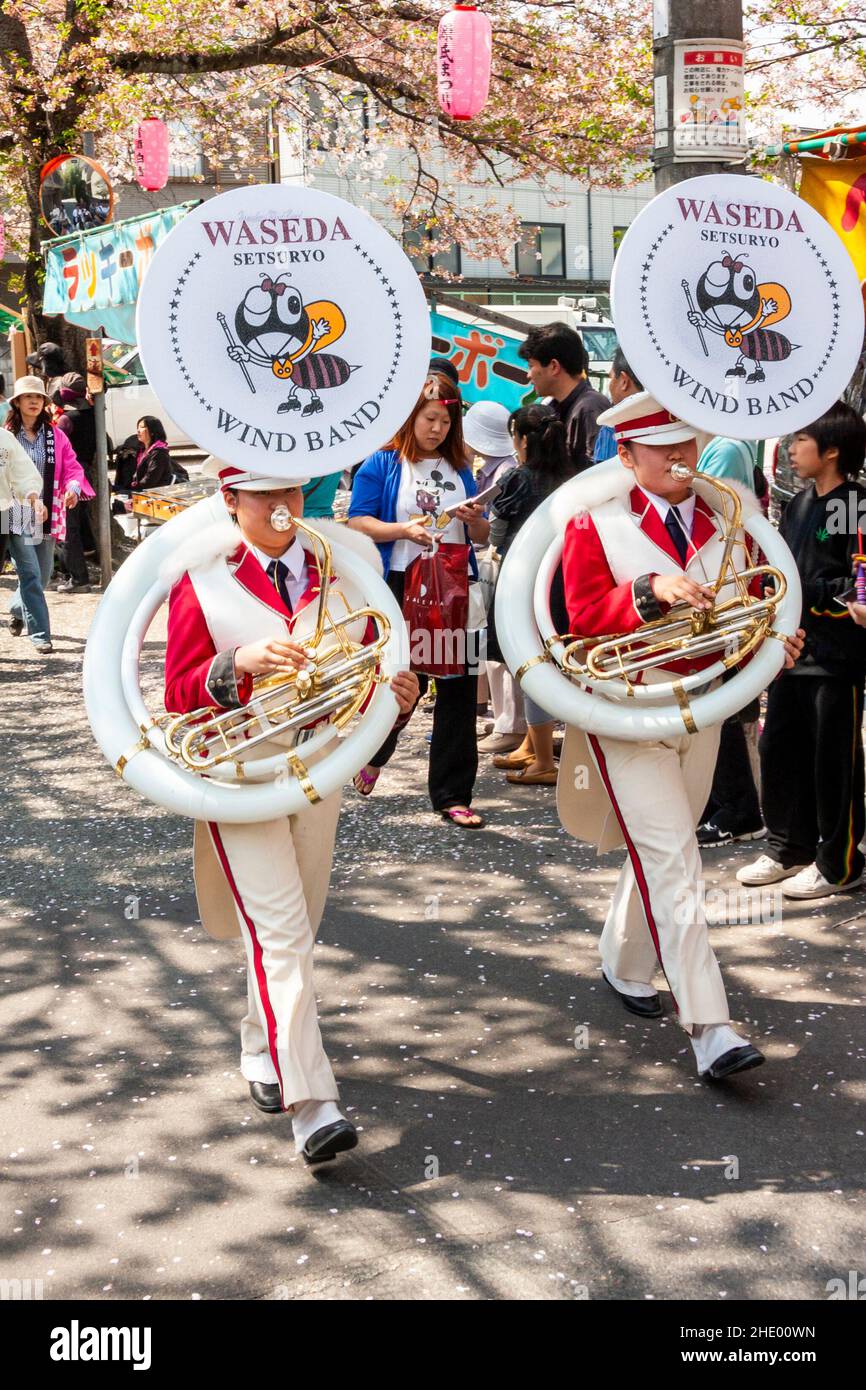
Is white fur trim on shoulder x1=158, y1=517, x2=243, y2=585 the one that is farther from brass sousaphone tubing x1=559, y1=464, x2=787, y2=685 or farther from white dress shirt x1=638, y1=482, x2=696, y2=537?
white dress shirt x1=638, y1=482, x2=696, y2=537

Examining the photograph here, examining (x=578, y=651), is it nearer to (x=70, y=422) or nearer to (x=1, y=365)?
(x=70, y=422)

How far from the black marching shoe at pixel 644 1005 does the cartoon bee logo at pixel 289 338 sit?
204 cm

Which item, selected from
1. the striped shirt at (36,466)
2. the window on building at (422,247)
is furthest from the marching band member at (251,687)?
the window on building at (422,247)

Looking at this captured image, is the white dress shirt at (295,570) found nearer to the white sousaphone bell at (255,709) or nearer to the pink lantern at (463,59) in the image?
the white sousaphone bell at (255,709)

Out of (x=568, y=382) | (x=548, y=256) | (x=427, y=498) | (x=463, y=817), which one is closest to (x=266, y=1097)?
(x=463, y=817)

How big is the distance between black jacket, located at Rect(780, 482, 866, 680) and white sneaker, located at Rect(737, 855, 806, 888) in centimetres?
76

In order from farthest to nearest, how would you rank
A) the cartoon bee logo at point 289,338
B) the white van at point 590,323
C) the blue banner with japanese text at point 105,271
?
the white van at point 590,323 → the blue banner with japanese text at point 105,271 → the cartoon bee logo at point 289,338

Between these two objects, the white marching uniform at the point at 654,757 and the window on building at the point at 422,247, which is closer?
the white marching uniform at the point at 654,757

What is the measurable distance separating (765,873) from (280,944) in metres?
2.52

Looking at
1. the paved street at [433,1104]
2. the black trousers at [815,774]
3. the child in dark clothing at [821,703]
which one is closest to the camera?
the paved street at [433,1104]

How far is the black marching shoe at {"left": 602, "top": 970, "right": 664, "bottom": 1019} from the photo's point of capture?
14.9 ft

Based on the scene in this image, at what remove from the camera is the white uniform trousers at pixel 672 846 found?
3.97 meters

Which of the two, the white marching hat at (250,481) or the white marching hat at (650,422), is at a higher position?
the white marching hat at (650,422)

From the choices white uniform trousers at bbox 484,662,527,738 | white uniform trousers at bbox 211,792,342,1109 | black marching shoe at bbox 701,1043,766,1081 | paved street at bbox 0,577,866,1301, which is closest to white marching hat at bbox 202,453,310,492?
white uniform trousers at bbox 211,792,342,1109
